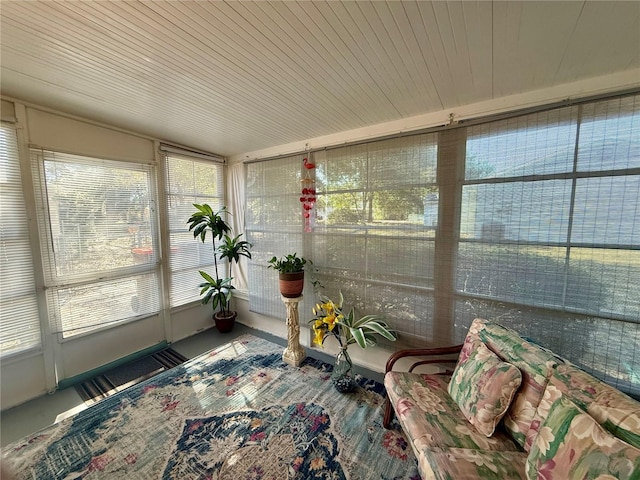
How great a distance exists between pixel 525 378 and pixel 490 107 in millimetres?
1864

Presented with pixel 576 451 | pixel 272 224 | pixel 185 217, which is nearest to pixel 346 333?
pixel 576 451

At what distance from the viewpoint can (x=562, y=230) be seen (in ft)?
5.30

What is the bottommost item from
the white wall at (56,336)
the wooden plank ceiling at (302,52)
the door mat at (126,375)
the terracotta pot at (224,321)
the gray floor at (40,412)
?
the door mat at (126,375)

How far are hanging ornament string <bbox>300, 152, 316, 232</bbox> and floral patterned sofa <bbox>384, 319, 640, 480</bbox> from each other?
5.85 ft

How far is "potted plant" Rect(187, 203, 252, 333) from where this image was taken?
3126 mm

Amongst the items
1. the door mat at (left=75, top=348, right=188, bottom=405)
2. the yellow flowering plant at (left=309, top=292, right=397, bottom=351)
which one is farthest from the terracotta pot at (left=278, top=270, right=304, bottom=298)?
the door mat at (left=75, top=348, right=188, bottom=405)

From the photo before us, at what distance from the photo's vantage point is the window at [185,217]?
10.0ft

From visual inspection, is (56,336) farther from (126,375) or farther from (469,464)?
(469,464)

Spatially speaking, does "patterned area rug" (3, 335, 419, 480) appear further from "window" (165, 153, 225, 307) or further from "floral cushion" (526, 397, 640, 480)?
"window" (165, 153, 225, 307)

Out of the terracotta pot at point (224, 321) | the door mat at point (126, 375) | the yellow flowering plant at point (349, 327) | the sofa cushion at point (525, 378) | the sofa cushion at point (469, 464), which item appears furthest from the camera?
the terracotta pot at point (224, 321)

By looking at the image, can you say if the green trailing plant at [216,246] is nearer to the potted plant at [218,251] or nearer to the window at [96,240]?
the potted plant at [218,251]

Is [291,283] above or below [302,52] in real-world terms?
below

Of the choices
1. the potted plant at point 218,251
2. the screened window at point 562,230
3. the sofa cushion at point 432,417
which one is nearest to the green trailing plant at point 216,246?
the potted plant at point 218,251

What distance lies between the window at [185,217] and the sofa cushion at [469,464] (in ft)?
10.3
